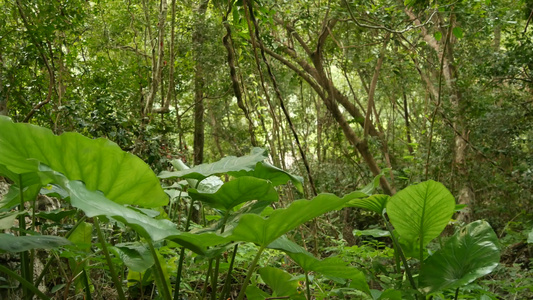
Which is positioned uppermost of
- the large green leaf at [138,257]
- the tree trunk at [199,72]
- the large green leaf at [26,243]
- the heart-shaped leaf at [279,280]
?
the tree trunk at [199,72]

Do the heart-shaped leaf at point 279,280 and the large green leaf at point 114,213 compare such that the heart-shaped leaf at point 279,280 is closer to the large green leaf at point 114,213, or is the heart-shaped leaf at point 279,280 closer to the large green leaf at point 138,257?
the large green leaf at point 138,257

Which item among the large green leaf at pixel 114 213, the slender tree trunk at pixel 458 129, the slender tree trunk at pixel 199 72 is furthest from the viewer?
the slender tree trunk at pixel 458 129

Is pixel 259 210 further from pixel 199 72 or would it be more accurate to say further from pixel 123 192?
pixel 199 72

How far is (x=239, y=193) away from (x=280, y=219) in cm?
16

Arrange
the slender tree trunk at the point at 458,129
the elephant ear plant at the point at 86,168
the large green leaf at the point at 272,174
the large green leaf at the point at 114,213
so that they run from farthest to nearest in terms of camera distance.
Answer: the slender tree trunk at the point at 458,129, the large green leaf at the point at 272,174, the elephant ear plant at the point at 86,168, the large green leaf at the point at 114,213

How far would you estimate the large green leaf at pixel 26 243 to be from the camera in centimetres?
80

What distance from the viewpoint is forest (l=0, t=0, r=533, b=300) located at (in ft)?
2.79

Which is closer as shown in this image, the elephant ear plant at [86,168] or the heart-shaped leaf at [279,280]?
the elephant ear plant at [86,168]

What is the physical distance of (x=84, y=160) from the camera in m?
0.81

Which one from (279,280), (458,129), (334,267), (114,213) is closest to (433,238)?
(334,267)

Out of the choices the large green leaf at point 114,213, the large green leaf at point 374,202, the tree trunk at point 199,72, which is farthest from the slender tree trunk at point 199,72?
the large green leaf at point 114,213

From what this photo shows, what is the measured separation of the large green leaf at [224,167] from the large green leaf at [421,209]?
0.31 metres

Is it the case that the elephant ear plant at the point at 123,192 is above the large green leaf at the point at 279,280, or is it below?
above

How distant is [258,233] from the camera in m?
0.83
